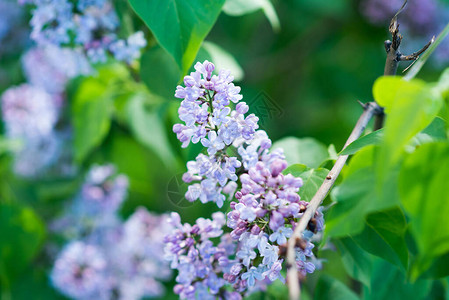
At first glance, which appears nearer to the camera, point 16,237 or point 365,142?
point 365,142

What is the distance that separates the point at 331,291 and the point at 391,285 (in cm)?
11

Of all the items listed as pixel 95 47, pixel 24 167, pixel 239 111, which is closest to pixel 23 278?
pixel 24 167

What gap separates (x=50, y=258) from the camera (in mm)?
1611

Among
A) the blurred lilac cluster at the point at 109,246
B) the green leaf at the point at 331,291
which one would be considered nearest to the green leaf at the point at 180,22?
the green leaf at the point at 331,291

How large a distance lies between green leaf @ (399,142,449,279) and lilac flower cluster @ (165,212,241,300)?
0.31m

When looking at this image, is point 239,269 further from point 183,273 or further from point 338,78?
point 338,78

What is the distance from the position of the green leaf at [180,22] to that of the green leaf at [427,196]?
41 centimetres

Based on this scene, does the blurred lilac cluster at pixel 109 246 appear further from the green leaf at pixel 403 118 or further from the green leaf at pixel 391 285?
the green leaf at pixel 403 118

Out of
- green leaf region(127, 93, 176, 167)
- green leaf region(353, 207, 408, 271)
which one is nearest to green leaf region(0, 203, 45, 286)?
green leaf region(127, 93, 176, 167)

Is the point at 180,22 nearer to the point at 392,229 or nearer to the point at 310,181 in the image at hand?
the point at 310,181

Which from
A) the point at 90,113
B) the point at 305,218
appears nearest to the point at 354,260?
the point at 305,218

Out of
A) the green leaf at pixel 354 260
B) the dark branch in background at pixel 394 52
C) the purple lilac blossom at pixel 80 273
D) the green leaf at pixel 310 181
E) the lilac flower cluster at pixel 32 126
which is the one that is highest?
the dark branch in background at pixel 394 52

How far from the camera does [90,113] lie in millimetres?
1347

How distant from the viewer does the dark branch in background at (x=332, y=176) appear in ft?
1.53
